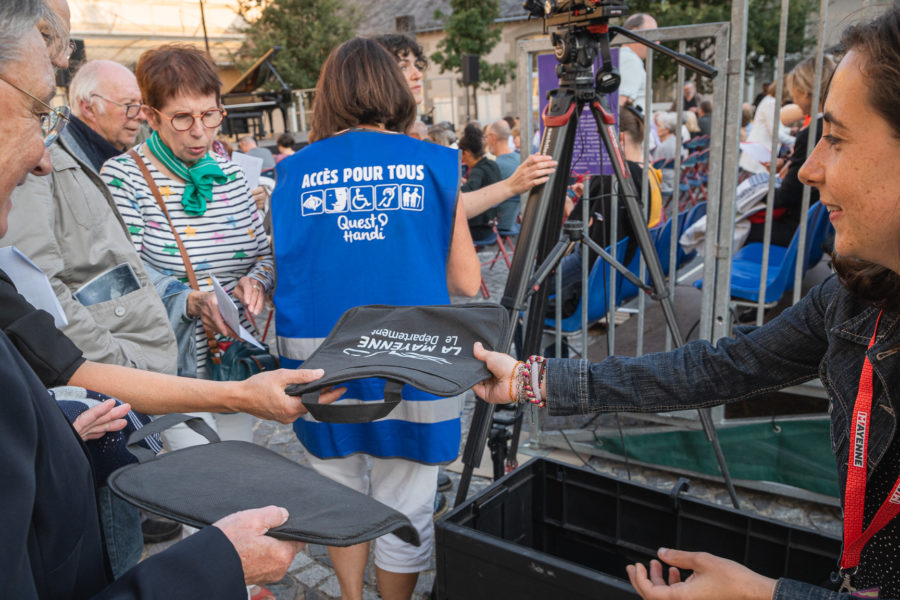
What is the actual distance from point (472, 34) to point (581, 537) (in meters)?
28.9

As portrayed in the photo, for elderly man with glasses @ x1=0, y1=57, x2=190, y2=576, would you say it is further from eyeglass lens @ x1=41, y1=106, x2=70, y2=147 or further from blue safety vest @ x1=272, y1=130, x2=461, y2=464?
eyeglass lens @ x1=41, y1=106, x2=70, y2=147

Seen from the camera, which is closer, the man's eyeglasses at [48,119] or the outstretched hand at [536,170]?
the man's eyeglasses at [48,119]

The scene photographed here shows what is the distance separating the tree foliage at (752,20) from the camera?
22703mm

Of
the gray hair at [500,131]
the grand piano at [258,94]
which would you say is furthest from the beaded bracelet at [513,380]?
the grand piano at [258,94]

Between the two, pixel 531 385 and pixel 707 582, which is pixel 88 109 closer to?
pixel 531 385

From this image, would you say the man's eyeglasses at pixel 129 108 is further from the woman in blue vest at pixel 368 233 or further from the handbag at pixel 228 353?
the woman in blue vest at pixel 368 233

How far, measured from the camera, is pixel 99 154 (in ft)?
9.48

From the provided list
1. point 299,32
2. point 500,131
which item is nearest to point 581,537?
point 500,131

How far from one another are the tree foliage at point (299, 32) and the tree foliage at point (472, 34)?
4282mm

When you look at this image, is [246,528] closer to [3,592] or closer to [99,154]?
[3,592]

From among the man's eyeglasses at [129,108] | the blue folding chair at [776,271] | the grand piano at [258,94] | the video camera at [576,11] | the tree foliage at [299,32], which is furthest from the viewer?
the tree foliage at [299,32]

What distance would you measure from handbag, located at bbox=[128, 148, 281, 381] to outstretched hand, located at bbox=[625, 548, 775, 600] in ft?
4.72

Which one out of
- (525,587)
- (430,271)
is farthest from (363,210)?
(525,587)

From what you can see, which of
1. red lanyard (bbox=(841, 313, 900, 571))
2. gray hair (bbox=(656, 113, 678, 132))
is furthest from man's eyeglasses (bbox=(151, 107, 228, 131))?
gray hair (bbox=(656, 113, 678, 132))
